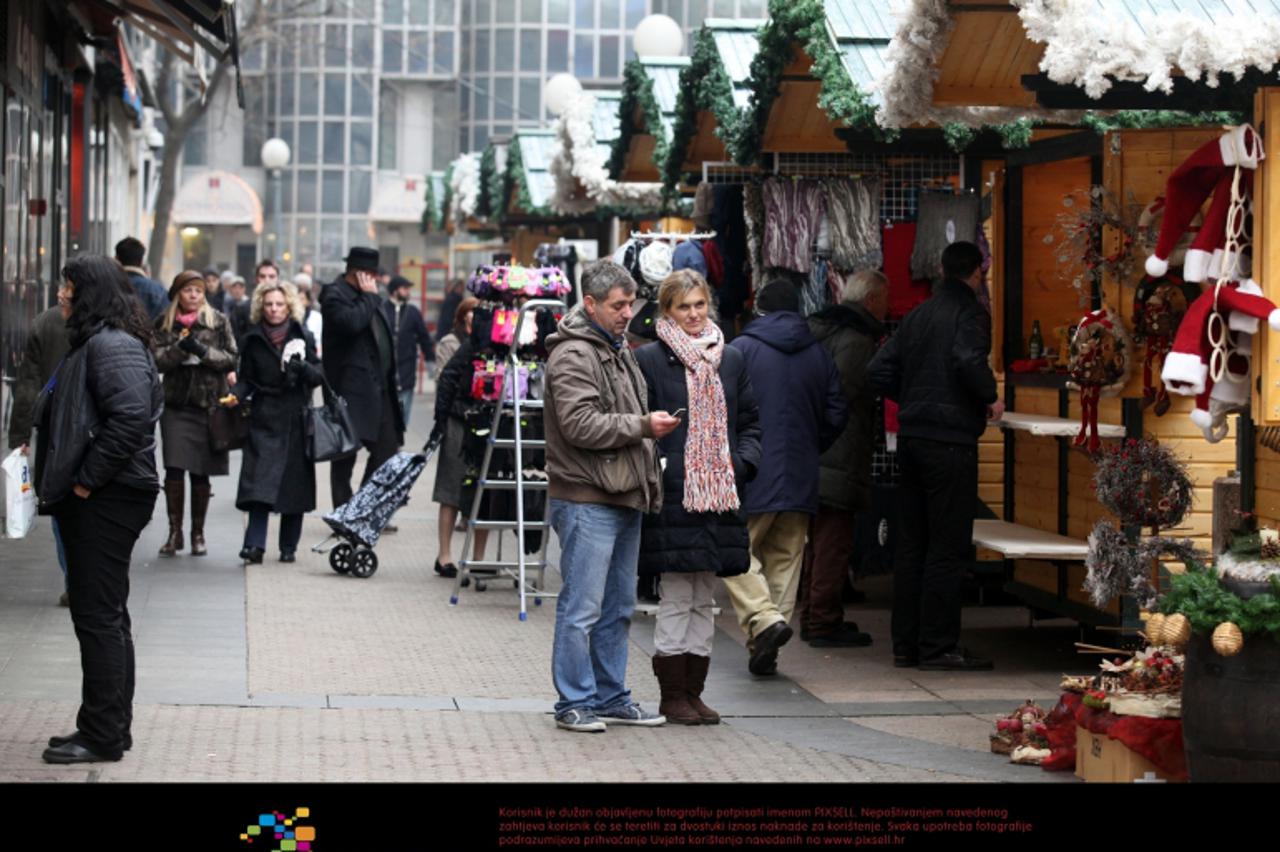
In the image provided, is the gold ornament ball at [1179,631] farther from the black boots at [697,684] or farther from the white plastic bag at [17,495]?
the white plastic bag at [17,495]

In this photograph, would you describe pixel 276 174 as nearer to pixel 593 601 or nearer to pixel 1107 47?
pixel 593 601

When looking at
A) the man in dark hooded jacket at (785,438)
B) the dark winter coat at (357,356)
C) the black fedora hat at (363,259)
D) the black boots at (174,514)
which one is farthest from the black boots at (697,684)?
the black fedora hat at (363,259)

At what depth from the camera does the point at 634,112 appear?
16.0m

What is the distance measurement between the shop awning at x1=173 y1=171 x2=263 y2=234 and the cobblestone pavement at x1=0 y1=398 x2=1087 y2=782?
37.1m

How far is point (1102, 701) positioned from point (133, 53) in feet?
86.8

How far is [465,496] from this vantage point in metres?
12.5

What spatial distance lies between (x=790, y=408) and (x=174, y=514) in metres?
5.07

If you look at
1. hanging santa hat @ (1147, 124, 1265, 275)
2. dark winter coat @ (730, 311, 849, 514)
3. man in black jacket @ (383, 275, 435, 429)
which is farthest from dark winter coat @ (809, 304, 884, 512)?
man in black jacket @ (383, 275, 435, 429)

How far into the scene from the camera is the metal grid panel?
1240 centimetres

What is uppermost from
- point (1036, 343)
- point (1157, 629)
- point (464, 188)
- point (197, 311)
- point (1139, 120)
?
A: point (464, 188)

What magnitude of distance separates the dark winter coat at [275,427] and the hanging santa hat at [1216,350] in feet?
22.9
